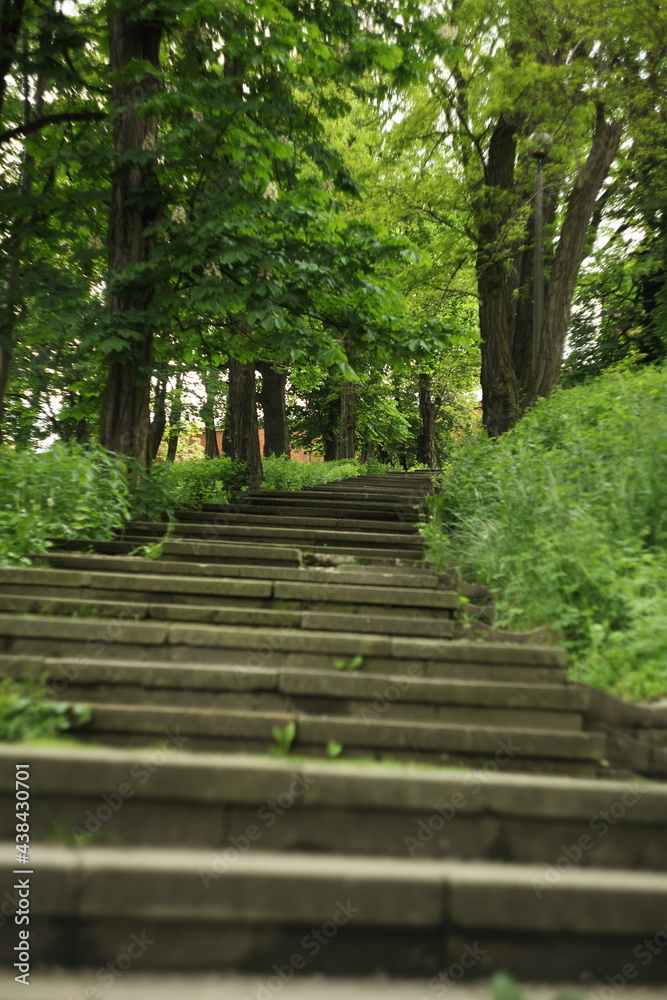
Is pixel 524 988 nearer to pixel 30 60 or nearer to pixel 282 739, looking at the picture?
pixel 282 739

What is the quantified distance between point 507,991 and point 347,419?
19207 millimetres

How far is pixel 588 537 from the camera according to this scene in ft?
12.3

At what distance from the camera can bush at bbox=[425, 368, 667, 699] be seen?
3.19 meters

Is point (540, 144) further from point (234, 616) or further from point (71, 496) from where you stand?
point (234, 616)

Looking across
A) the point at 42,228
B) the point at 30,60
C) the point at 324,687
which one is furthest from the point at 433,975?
the point at 30,60

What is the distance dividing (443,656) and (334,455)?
63.8 ft

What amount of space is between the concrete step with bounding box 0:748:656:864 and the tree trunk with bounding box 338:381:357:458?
17.9 meters

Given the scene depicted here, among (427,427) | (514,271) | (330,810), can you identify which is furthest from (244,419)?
(427,427)

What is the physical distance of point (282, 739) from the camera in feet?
8.92

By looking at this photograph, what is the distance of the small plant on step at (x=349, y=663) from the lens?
3.31 meters

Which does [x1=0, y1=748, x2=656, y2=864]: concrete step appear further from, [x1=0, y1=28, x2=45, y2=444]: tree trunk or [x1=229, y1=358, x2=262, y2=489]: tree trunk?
[x1=229, y1=358, x2=262, y2=489]: tree trunk

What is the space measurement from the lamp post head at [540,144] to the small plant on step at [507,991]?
10.3 meters

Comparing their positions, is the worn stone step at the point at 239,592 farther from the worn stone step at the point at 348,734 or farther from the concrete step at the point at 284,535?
the concrete step at the point at 284,535

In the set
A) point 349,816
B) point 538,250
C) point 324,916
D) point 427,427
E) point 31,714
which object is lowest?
point 324,916
